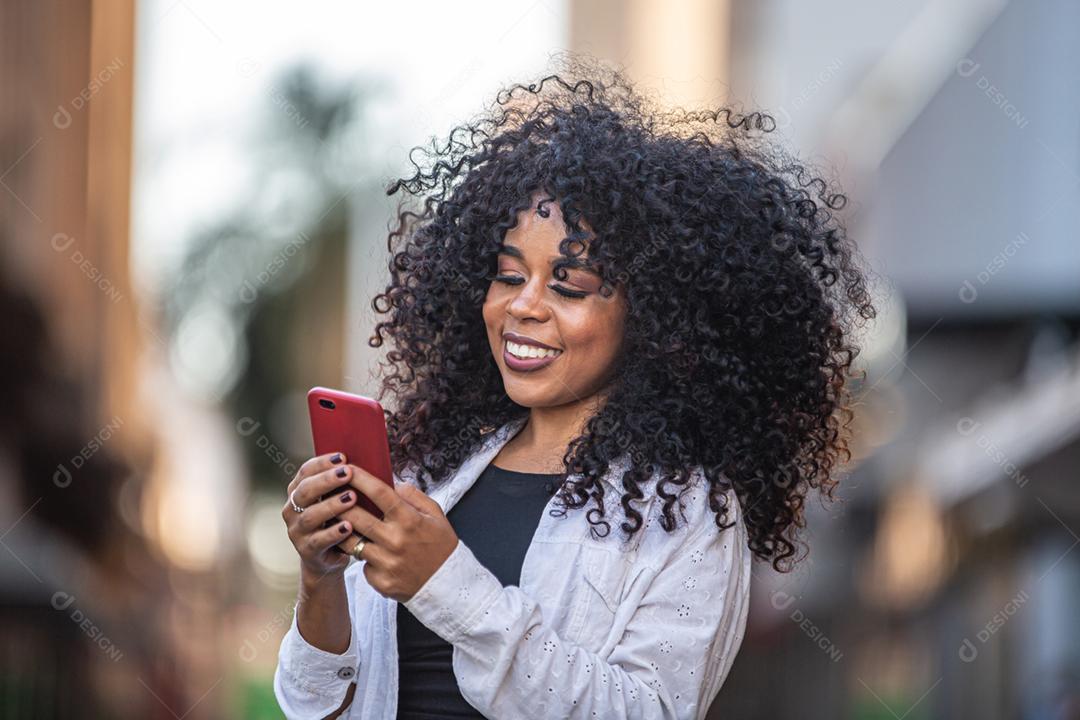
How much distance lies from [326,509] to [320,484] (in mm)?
42

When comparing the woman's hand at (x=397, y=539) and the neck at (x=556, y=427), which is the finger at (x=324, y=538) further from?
the neck at (x=556, y=427)

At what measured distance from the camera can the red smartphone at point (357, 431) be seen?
2615 mm

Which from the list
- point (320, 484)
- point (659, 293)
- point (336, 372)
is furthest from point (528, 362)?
point (336, 372)

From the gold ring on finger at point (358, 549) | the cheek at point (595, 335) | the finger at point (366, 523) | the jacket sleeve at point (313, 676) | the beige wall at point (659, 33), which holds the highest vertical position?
the beige wall at point (659, 33)

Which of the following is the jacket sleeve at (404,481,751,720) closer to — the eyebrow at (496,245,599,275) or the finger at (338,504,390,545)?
the finger at (338,504,390,545)

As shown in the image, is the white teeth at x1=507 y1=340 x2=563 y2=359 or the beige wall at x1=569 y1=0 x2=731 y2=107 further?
the beige wall at x1=569 y1=0 x2=731 y2=107

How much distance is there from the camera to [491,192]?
3.07 meters

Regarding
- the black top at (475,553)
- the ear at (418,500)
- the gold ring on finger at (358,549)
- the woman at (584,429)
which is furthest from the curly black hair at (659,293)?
the gold ring on finger at (358,549)

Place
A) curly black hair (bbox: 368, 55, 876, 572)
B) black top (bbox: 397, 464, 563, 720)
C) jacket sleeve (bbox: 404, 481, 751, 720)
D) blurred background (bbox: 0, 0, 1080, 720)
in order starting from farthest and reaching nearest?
blurred background (bbox: 0, 0, 1080, 720), curly black hair (bbox: 368, 55, 876, 572), black top (bbox: 397, 464, 563, 720), jacket sleeve (bbox: 404, 481, 751, 720)

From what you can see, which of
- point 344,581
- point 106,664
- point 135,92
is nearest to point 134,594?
point 106,664

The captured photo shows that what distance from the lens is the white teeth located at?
9.45ft

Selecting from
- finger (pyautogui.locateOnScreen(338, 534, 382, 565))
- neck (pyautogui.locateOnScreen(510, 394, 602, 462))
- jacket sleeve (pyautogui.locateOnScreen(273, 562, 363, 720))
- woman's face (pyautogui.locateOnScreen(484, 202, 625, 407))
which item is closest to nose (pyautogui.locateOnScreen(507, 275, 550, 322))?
woman's face (pyautogui.locateOnScreen(484, 202, 625, 407))

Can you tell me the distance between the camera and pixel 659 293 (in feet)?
9.55

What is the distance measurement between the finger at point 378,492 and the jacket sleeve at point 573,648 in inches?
4.9
